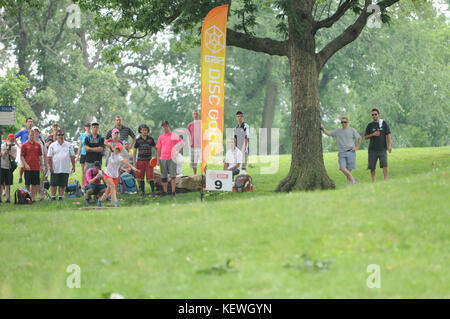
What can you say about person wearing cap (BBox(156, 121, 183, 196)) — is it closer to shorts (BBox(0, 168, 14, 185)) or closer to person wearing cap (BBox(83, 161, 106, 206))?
person wearing cap (BBox(83, 161, 106, 206))

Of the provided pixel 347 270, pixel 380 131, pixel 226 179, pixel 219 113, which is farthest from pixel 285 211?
pixel 380 131

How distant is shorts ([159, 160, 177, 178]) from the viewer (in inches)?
726

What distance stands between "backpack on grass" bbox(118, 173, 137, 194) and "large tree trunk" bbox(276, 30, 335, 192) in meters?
5.13

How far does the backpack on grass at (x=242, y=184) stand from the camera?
1908 centimetres

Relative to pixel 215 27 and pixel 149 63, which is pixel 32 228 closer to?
pixel 215 27

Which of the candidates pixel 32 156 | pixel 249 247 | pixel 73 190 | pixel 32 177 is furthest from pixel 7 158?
pixel 249 247

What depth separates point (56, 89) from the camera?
44.4 metres

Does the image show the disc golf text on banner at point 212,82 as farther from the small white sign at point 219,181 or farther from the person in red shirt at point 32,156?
the person in red shirt at point 32,156

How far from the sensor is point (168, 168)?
1852 cm

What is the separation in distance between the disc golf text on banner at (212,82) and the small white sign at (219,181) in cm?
59

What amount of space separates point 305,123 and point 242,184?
2.73 meters

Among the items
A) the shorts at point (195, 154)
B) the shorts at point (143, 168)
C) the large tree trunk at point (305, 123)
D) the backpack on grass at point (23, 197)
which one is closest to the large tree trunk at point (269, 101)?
the shorts at point (195, 154)

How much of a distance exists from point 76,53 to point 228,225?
1432 inches
